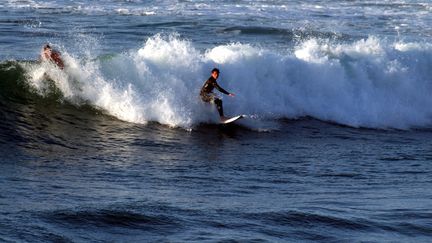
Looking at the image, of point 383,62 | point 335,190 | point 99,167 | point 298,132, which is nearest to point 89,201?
point 99,167

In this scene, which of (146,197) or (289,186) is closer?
(146,197)

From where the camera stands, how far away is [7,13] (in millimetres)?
31859

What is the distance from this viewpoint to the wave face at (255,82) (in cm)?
1900

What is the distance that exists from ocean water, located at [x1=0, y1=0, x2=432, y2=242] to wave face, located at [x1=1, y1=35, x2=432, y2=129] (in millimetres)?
37

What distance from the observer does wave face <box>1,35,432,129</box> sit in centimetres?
1900

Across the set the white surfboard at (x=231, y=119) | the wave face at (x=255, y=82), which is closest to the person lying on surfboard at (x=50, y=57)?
the wave face at (x=255, y=82)

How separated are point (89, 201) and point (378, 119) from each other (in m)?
10.7

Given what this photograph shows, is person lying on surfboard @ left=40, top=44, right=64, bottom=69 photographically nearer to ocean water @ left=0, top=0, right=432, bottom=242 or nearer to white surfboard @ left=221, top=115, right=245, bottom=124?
ocean water @ left=0, top=0, right=432, bottom=242

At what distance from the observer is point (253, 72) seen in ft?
68.6

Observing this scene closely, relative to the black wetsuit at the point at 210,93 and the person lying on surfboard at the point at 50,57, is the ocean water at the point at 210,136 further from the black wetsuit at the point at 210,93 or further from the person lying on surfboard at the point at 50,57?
the black wetsuit at the point at 210,93

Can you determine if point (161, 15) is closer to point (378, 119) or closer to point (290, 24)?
point (290, 24)

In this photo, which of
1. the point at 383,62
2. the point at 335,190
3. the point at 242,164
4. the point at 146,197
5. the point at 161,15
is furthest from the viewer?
the point at 161,15

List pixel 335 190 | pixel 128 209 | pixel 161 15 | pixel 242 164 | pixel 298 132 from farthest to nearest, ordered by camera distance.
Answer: pixel 161 15
pixel 298 132
pixel 242 164
pixel 335 190
pixel 128 209

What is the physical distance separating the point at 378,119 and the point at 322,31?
10.2m
